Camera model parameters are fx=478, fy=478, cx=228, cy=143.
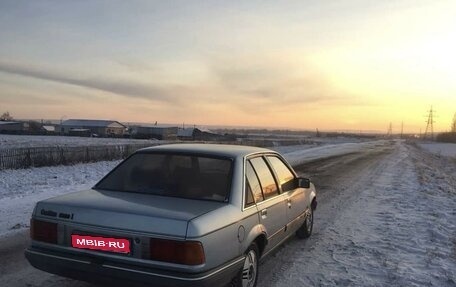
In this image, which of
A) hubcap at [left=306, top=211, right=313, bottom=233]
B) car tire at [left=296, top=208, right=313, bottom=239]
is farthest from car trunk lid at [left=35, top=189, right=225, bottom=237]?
hubcap at [left=306, top=211, right=313, bottom=233]

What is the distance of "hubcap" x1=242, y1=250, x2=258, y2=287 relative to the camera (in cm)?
469

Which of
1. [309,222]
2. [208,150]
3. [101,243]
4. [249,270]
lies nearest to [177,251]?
[101,243]

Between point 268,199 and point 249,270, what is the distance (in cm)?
89

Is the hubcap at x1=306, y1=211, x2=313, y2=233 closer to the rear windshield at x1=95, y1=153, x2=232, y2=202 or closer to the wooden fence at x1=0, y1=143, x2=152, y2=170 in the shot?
the rear windshield at x1=95, y1=153, x2=232, y2=202

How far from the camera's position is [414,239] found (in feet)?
25.3

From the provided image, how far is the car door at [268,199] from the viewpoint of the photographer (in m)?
5.05

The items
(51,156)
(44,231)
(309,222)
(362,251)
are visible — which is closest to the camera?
(44,231)

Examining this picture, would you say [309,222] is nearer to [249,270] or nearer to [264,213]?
[264,213]

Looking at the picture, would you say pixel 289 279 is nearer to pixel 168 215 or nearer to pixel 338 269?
pixel 338 269

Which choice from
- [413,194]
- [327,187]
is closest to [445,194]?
[413,194]

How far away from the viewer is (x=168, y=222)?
3842mm

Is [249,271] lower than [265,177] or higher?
lower

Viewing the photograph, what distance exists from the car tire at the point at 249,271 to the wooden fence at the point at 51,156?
17511 mm

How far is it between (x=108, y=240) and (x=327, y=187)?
11410 mm
